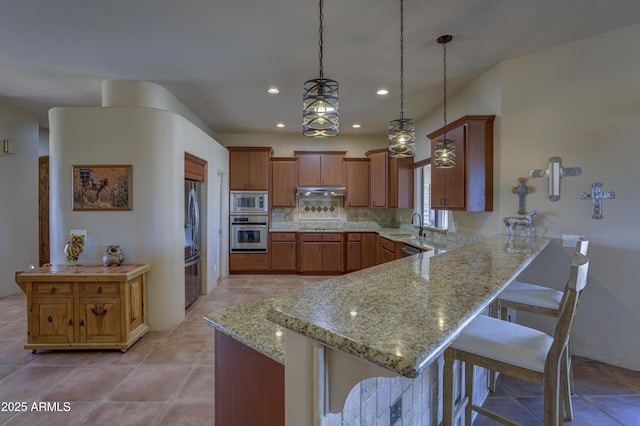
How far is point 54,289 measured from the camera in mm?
2807

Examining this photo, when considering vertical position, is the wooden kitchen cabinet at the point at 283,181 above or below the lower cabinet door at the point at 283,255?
above

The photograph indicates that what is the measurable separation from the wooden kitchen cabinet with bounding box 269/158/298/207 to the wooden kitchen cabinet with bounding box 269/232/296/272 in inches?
26.6

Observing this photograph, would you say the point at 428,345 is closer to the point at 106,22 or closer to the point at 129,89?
the point at 106,22

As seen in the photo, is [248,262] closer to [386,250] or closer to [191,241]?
[191,241]

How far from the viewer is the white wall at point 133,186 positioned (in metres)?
3.23

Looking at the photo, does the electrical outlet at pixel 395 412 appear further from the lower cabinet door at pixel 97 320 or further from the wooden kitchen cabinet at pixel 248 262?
the wooden kitchen cabinet at pixel 248 262

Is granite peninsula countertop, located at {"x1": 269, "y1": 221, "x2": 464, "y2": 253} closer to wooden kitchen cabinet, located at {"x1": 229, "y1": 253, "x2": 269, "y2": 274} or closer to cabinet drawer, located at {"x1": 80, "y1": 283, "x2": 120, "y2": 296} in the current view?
wooden kitchen cabinet, located at {"x1": 229, "y1": 253, "x2": 269, "y2": 274}

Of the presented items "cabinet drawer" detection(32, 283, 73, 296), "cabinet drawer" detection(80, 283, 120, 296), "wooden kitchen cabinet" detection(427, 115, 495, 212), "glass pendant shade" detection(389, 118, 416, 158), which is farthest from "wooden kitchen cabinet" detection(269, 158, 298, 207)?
"glass pendant shade" detection(389, 118, 416, 158)

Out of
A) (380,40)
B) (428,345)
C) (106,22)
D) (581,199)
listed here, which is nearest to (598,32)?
(581,199)

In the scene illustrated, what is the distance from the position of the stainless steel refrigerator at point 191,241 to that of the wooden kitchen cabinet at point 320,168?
2.36 meters

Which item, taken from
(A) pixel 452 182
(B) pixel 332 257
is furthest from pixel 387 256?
(A) pixel 452 182

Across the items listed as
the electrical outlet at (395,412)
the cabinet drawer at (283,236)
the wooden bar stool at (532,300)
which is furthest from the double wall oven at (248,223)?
the electrical outlet at (395,412)

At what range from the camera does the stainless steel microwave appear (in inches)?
232

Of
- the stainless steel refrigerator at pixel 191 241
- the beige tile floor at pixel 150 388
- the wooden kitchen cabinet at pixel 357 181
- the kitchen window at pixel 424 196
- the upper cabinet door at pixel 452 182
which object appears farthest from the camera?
the wooden kitchen cabinet at pixel 357 181
